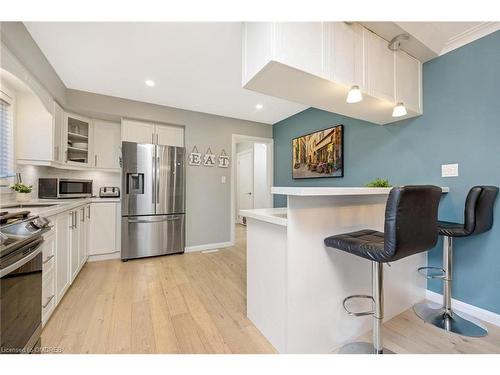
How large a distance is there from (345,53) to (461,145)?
1.36 meters

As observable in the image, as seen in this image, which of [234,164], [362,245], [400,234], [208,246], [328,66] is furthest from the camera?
[234,164]

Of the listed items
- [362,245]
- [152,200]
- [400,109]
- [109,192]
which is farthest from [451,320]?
[109,192]

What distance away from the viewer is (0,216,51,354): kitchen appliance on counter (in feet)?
2.98

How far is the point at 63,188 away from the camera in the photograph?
2736mm

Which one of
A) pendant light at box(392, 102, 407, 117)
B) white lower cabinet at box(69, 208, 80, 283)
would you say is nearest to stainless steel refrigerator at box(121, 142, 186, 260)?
white lower cabinet at box(69, 208, 80, 283)

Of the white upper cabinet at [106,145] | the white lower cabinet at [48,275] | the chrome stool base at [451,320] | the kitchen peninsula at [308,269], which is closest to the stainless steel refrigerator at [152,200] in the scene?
the white upper cabinet at [106,145]

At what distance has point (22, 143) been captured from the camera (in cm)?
231

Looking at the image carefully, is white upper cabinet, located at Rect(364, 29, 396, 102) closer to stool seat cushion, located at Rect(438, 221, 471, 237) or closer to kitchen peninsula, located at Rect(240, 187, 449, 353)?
kitchen peninsula, located at Rect(240, 187, 449, 353)

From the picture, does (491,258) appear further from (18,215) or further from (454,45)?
(18,215)

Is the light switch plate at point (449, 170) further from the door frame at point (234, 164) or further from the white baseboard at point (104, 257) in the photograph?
the white baseboard at point (104, 257)

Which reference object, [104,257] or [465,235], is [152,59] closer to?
[104,257]

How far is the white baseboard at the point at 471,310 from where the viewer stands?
A: 5.57ft

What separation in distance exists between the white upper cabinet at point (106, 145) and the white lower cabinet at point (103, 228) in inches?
26.6
